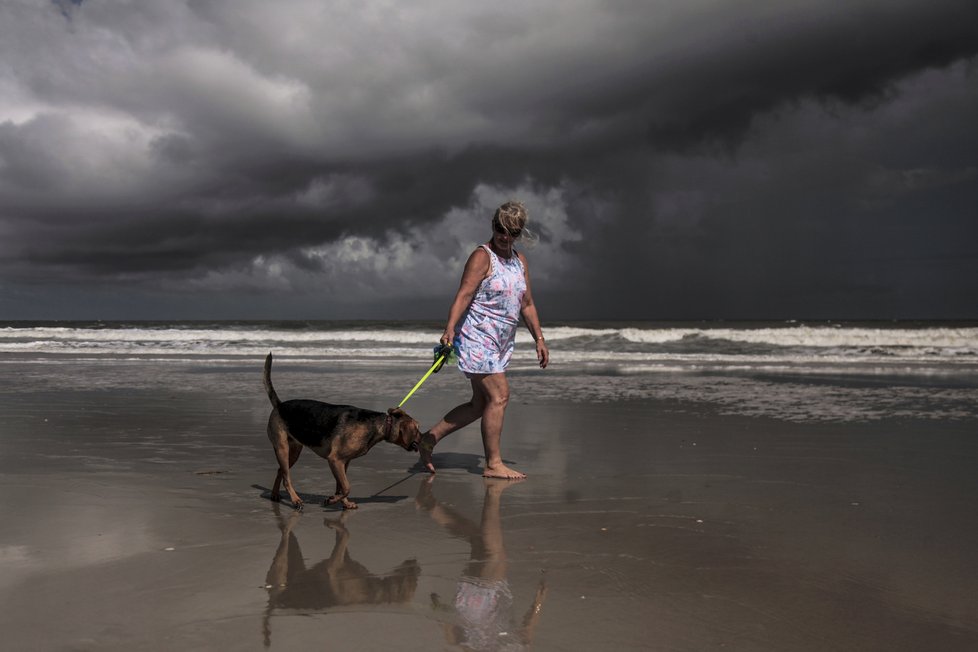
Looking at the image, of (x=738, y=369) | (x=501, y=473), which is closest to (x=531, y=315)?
(x=501, y=473)

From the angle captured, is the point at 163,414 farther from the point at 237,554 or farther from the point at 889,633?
the point at 889,633

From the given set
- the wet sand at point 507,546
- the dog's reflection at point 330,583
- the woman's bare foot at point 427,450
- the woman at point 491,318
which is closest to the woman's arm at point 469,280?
the woman at point 491,318

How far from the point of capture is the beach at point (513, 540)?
8.20 ft

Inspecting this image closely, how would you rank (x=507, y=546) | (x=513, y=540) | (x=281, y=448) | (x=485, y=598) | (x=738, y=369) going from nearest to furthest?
1. (x=485, y=598)
2. (x=507, y=546)
3. (x=513, y=540)
4. (x=281, y=448)
5. (x=738, y=369)

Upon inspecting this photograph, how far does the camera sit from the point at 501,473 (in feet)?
17.0

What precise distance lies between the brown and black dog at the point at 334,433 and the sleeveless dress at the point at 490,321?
3.14 ft

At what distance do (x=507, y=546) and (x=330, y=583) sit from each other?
3.08ft

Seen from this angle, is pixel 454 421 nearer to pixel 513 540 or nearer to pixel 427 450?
pixel 427 450

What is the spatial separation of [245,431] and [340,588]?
187 inches

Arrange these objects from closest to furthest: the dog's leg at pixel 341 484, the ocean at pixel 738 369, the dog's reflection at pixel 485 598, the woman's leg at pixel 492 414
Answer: the dog's reflection at pixel 485 598 → the dog's leg at pixel 341 484 → the woman's leg at pixel 492 414 → the ocean at pixel 738 369

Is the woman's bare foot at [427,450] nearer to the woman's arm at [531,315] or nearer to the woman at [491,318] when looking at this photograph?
the woman at [491,318]

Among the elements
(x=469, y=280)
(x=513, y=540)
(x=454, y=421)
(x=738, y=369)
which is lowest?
(x=513, y=540)

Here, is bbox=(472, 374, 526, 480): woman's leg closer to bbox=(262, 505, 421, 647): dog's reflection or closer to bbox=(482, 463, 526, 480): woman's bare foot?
bbox=(482, 463, 526, 480): woman's bare foot

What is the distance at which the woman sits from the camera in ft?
16.7
